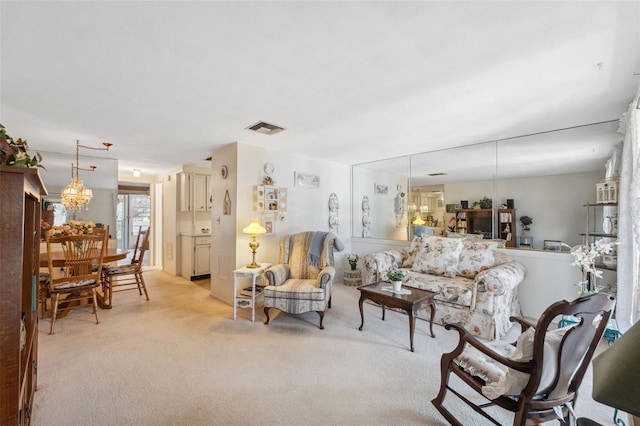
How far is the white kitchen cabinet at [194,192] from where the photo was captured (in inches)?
215

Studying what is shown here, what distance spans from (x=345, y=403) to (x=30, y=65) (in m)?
3.14

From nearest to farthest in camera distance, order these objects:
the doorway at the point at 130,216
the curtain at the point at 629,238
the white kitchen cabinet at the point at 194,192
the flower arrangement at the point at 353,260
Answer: the curtain at the point at 629,238 → the flower arrangement at the point at 353,260 → the white kitchen cabinet at the point at 194,192 → the doorway at the point at 130,216

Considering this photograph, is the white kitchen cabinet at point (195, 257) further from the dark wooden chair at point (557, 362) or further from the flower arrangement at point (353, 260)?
the dark wooden chair at point (557, 362)

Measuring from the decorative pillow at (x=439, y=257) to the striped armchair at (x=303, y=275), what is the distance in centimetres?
113

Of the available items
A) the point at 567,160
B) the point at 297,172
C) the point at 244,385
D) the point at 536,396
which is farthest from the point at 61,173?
the point at 567,160

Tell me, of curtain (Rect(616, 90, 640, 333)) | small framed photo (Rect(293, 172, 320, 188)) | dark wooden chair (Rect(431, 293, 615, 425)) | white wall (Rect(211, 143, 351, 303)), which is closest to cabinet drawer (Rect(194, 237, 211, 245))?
white wall (Rect(211, 143, 351, 303))

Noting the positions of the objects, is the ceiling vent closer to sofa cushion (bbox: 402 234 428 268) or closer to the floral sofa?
the floral sofa

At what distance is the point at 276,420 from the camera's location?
1697 millimetres

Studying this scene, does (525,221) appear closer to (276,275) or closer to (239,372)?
(276,275)

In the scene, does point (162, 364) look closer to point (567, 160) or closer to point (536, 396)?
point (536, 396)

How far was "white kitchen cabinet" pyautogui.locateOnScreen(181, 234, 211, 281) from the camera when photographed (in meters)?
5.29

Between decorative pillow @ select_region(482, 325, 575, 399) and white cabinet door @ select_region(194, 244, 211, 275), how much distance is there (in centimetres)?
509

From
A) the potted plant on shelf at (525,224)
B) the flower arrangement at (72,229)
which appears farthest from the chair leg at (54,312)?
the potted plant on shelf at (525,224)

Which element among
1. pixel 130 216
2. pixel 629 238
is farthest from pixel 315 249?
pixel 130 216
